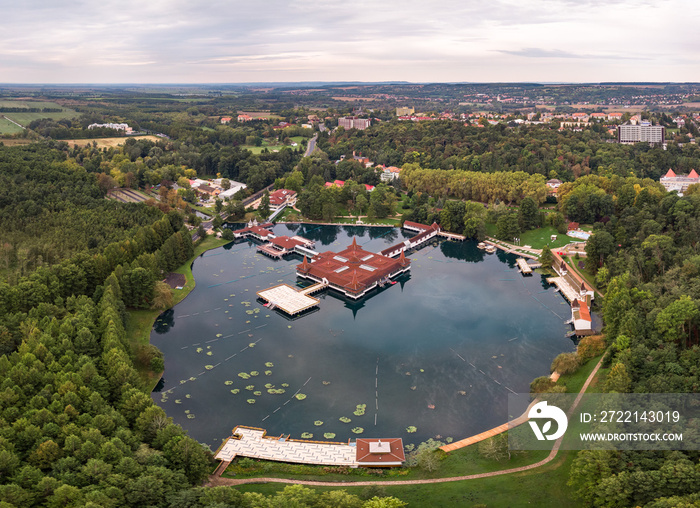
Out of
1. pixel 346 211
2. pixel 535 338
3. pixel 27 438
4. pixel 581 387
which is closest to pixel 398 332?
pixel 535 338

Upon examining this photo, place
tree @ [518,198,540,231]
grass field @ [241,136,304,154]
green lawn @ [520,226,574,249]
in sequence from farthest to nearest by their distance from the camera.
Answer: grass field @ [241,136,304,154] → tree @ [518,198,540,231] → green lawn @ [520,226,574,249]

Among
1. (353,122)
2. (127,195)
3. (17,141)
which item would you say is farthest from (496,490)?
(353,122)

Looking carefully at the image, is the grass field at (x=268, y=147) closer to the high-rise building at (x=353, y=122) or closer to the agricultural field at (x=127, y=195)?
the high-rise building at (x=353, y=122)

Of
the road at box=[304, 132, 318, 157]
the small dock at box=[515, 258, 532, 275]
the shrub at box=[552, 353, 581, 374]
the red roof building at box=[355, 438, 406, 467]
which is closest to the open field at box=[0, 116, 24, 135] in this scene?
the road at box=[304, 132, 318, 157]

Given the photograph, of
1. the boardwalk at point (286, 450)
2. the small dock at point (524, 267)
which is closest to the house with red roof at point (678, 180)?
the small dock at point (524, 267)

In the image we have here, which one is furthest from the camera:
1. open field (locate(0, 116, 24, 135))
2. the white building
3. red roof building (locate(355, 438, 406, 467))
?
open field (locate(0, 116, 24, 135))

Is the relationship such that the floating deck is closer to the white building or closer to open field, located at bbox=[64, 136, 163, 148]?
the white building

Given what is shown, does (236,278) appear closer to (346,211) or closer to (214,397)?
(214,397)
